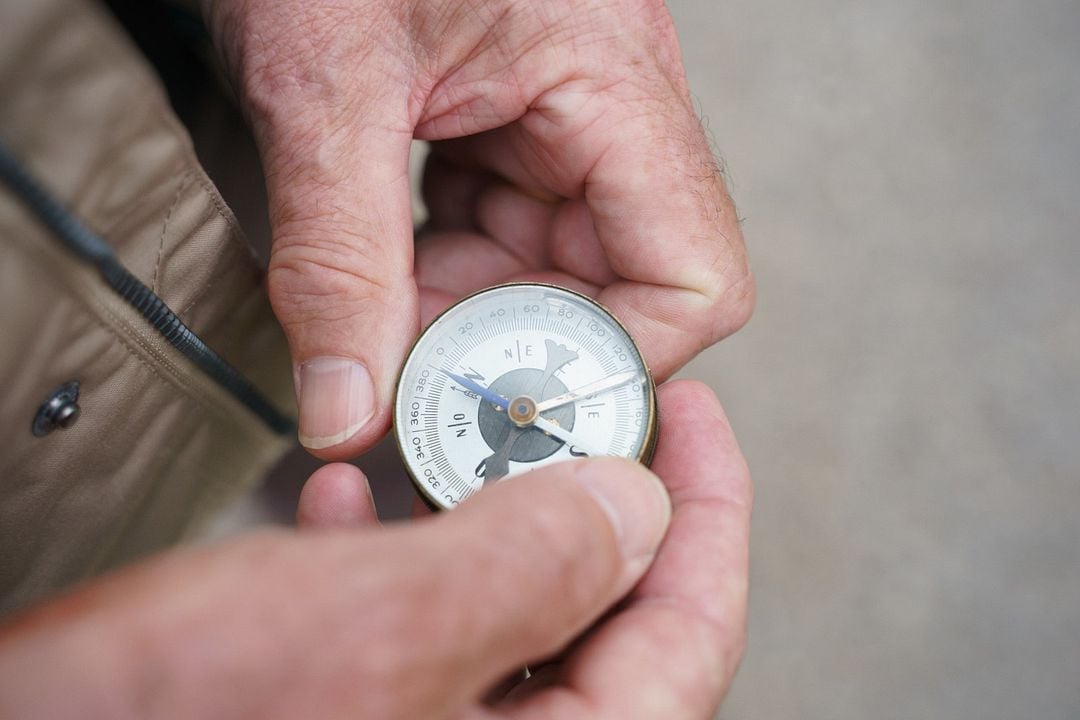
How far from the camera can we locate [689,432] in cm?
158

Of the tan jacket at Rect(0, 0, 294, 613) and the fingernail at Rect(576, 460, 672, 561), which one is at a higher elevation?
the tan jacket at Rect(0, 0, 294, 613)

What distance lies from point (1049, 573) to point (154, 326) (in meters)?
2.78

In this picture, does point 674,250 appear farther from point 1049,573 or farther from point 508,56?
point 1049,573

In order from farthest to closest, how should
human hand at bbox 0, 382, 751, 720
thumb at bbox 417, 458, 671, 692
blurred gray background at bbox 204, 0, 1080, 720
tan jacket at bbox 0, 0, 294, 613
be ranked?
blurred gray background at bbox 204, 0, 1080, 720 → tan jacket at bbox 0, 0, 294, 613 → thumb at bbox 417, 458, 671, 692 → human hand at bbox 0, 382, 751, 720

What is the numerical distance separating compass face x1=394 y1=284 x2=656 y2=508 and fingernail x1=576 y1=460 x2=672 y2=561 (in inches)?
10.9

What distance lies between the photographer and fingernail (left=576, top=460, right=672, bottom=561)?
1.18 meters

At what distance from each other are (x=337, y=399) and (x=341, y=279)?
0.21 metres

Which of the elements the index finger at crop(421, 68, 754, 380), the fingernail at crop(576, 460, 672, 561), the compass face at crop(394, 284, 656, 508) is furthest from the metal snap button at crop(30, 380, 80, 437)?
the index finger at crop(421, 68, 754, 380)

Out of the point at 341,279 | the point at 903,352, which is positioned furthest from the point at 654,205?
the point at 903,352

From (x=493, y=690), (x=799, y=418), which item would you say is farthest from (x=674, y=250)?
(x=799, y=418)

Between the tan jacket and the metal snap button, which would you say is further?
the metal snap button

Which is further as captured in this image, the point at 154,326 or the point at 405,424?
the point at 405,424

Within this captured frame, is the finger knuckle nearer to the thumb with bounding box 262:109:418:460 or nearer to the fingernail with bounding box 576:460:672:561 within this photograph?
the thumb with bounding box 262:109:418:460

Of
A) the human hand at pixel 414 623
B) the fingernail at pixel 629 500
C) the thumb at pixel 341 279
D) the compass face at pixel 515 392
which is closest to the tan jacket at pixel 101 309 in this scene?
the thumb at pixel 341 279
